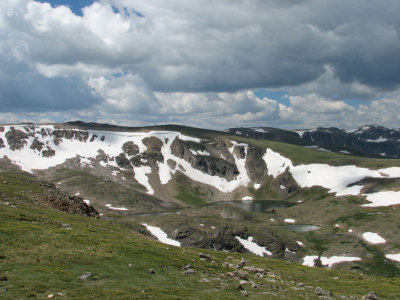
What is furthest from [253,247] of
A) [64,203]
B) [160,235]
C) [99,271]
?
[99,271]

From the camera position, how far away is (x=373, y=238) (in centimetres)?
16888

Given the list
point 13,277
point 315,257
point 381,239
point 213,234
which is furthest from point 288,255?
point 13,277

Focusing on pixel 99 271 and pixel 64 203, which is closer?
pixel 99 271

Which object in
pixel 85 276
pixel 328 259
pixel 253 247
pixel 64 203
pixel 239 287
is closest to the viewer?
pixel 85 276

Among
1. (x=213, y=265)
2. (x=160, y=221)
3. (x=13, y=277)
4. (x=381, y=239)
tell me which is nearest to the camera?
(x=13, y=277)

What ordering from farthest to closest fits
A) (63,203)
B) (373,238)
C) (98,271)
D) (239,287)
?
(373,238), (63,203), (239,287), (98,271)

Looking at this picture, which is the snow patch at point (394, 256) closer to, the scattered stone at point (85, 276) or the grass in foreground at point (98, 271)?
the grass in foreground at point (98, 271)

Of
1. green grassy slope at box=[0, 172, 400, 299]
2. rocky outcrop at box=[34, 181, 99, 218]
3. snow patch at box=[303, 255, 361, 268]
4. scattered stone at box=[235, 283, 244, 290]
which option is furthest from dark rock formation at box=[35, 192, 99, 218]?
snow patch at box=[303, 255, 361, 268]

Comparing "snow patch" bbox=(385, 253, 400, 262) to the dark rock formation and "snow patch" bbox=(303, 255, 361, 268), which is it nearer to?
"snow patch" bbox=(303, 255, 361, 268)

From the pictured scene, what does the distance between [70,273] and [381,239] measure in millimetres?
173655

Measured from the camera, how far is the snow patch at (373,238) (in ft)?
537

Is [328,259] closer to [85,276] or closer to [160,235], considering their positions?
[160,235]

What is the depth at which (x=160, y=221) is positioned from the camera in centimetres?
15462

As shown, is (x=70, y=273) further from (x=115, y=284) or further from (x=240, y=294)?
(x=240, y=294)
